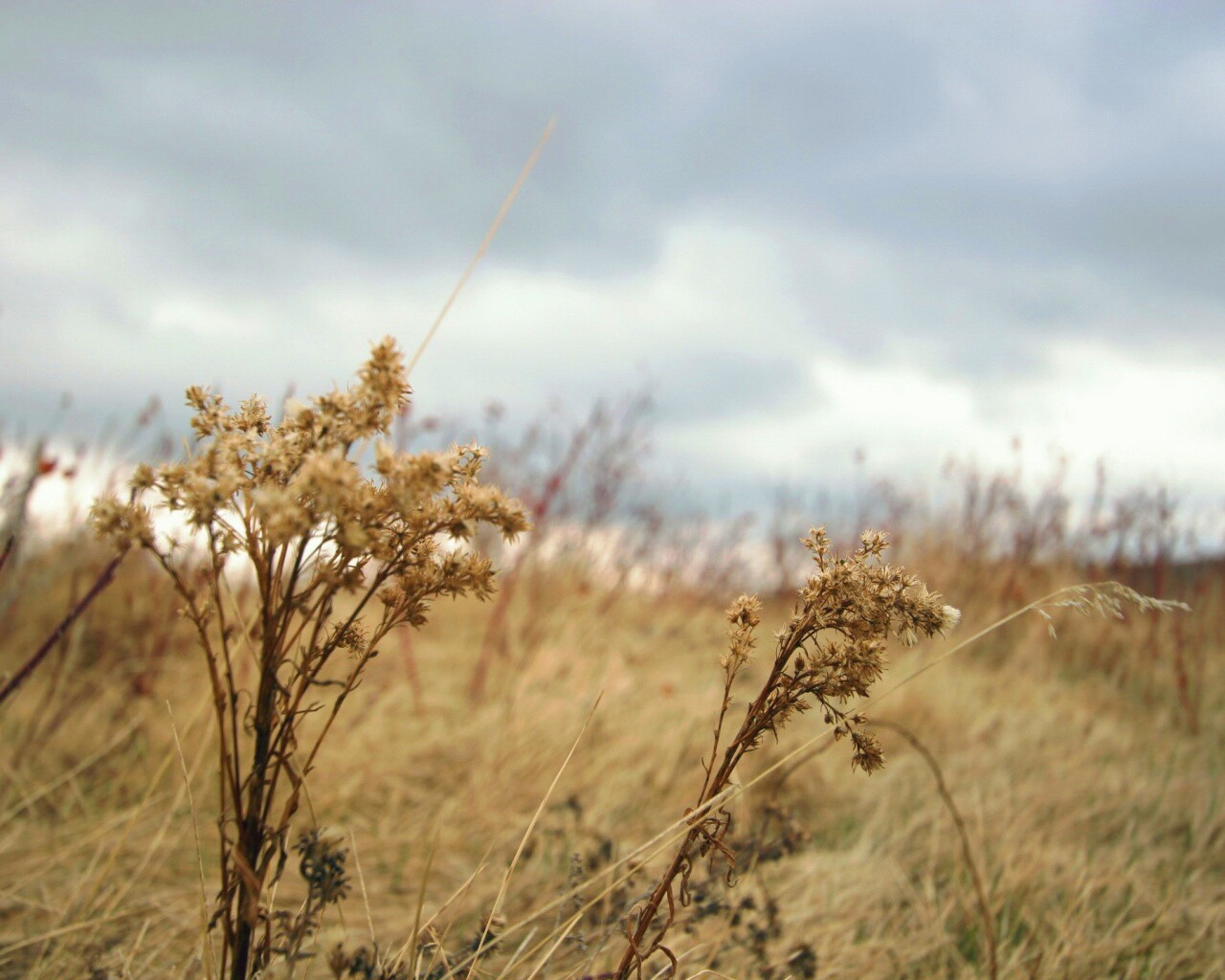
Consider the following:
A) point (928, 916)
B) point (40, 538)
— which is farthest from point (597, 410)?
point (928, 916)


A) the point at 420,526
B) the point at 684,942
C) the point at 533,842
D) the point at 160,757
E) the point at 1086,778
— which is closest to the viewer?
the point at 420,526

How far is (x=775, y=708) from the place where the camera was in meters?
1.23

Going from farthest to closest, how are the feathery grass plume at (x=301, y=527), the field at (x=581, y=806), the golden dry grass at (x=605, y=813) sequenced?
the golden dry grass at (x=605, y=813) < the field at (x=581, y=806) < the feathery grass plume at (x=301, y=527)

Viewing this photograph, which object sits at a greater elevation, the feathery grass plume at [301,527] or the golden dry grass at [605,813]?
the feathery grass plume at [301,527]

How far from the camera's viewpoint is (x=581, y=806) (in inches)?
105

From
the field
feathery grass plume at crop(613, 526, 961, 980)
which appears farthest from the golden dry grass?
feathery grass plume at crop(613, 526, 961, 980)

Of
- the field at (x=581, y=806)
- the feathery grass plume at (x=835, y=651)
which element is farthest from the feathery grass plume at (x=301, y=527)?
the feathery grass plume at (x=835, y=651)

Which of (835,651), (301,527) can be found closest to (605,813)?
(835,651)

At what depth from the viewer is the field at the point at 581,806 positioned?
1700 millimetres

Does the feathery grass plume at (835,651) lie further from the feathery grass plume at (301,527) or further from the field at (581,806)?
the feathery grass plume at (301,527)

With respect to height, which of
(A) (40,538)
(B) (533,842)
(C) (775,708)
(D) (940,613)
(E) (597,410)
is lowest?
(B) (533,842)

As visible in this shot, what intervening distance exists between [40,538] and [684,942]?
487cm

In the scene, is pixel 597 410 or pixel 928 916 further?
pixel 597 410

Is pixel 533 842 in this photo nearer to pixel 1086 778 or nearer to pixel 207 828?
pixel 207 828
